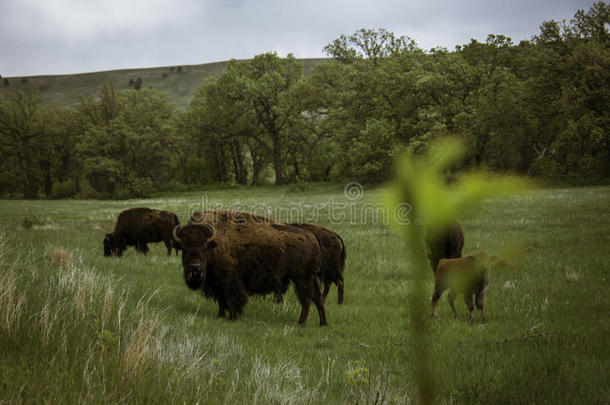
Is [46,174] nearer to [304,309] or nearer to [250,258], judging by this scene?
[250,258]

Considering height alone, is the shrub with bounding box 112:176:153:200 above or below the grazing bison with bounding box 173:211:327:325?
below

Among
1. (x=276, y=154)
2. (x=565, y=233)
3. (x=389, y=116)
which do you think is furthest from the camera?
(x=276, y=154)

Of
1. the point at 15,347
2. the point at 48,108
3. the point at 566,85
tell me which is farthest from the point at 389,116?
the point at 48,108

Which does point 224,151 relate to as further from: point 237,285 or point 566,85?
point 237,285

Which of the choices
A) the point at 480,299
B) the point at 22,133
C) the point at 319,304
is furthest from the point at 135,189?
the point at 480,299

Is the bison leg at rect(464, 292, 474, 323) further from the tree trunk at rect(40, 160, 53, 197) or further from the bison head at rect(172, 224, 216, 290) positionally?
the tree trunk at rect(40, 160, 53, 197)

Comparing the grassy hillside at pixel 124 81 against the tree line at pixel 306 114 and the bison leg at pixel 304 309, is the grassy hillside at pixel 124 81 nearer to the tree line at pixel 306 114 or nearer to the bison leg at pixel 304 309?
the tree line at pixel 306 114

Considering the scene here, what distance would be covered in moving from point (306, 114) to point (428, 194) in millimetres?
60796

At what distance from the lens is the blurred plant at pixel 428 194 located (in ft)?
2.60

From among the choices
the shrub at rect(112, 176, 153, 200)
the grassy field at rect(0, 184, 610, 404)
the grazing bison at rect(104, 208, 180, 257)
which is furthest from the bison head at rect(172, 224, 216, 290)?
the shrub at rect(112, 176, 153, 200)

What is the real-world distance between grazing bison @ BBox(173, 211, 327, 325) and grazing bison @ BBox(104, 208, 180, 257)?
20.3 ft

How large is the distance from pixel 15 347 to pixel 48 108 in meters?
78.7

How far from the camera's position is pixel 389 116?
4719 cm

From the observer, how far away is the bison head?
6543 mm
